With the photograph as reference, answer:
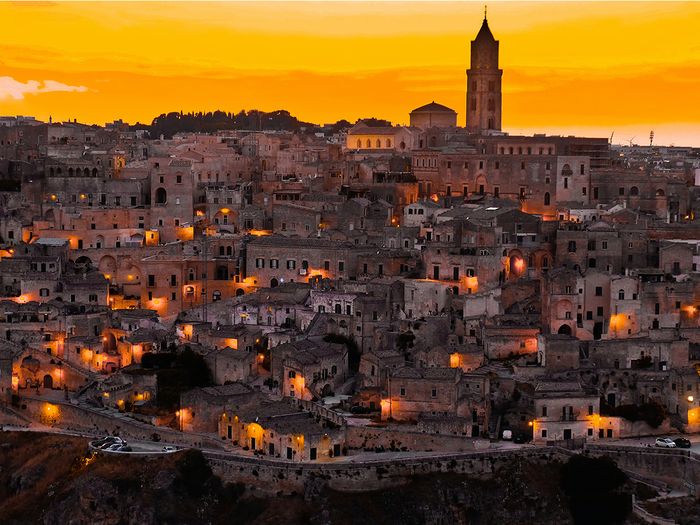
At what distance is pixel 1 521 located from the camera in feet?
124

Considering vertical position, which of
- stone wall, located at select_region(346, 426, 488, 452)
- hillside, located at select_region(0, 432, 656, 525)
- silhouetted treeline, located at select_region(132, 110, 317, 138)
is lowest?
hillside, located at select_region(0, 432, 656, 525)

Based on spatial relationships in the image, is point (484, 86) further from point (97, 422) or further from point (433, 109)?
point (97, 422)

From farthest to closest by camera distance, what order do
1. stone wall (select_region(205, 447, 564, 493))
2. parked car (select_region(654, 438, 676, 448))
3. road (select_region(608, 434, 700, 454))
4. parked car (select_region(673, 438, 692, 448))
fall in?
road (select_region(608, 434, 700, 454)), parked car (select_region(673, 438, 692, 448)), parked car (select_region(654, 438, 676, 448)), stone wall (select_region(205, 447, 564, 493))

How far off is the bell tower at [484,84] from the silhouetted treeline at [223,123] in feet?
79.8

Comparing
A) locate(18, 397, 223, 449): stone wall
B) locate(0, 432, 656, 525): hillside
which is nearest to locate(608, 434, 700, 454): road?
locate(0, 432, 656, 525): hillside

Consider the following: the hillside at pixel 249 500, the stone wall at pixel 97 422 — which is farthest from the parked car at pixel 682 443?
the stone wall at pixel 97 422

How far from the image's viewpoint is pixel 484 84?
6800 centimetres

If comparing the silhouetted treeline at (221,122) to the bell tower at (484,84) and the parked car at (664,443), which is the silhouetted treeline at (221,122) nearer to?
the bell tower at (484,84)

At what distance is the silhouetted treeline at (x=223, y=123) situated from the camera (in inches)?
3711

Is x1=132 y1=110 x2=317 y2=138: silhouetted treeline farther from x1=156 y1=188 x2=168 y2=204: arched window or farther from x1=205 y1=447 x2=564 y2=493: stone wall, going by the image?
x1=205 y1=447 x2=564 y2=493: stone wall

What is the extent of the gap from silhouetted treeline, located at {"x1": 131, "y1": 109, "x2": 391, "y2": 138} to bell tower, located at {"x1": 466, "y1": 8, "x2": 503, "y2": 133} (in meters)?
24.3

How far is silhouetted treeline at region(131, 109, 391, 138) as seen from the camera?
3711 inches

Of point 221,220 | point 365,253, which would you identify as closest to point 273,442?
point 365,253

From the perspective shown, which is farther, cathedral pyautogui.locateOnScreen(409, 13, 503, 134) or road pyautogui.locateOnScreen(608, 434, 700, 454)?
cathedral pyautogui.locateOnScreen(409, 13, 503, 134)
